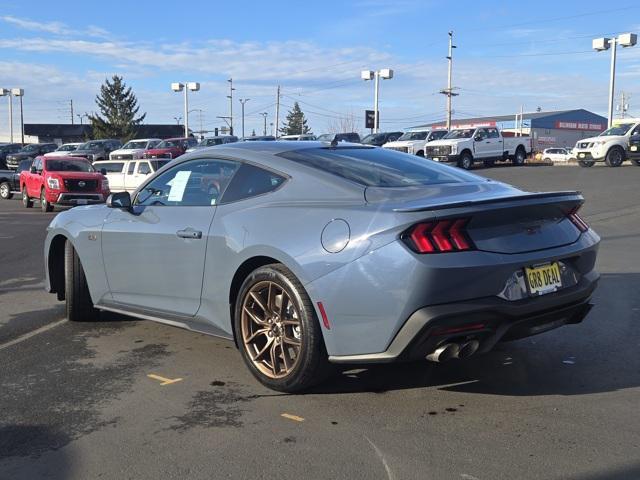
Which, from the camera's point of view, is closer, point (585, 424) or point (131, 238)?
point (585, 424)

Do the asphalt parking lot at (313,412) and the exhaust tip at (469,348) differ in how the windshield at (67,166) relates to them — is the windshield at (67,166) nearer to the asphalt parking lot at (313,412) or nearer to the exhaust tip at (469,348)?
the asphalt parking lot at (313,412)

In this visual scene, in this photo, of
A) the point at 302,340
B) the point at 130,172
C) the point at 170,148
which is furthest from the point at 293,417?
the point at 170,148

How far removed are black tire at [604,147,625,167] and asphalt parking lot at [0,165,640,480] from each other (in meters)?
24.5

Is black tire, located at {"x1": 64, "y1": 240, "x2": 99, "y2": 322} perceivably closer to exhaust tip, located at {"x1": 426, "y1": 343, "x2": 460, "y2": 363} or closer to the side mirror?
the side mirror

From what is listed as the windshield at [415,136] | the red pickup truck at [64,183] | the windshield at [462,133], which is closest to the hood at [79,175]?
the red pickup truck at [64,183]

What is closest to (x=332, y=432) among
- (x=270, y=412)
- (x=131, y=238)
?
(x=270, y=412)

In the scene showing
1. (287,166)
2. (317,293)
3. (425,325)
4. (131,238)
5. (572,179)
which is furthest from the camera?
(572,179)

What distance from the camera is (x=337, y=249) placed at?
379 cm

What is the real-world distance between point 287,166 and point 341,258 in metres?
0.97

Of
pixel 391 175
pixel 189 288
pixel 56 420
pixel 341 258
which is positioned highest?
pixel 391 175

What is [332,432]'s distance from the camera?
11.9 ft

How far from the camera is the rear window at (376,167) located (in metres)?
4.36

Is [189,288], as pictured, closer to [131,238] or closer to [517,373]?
[131,238]

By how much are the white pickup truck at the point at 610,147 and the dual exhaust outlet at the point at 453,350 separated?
2708cm
